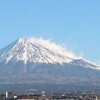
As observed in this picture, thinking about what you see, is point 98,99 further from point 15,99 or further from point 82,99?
point 15,99

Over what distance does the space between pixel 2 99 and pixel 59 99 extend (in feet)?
49.6

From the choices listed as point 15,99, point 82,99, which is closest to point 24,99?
point 15,99

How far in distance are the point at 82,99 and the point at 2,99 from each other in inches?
590

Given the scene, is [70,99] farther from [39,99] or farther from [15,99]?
[15,99]

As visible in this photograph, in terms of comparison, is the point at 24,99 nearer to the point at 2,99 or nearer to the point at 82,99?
the point at 2,99

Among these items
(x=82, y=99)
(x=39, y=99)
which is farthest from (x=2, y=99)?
(x=82, y=99)

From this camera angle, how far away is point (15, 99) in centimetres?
12375

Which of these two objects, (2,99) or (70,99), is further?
(70,99)

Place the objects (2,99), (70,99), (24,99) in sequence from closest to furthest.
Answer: (24,99)
(2,99)
(70,99)

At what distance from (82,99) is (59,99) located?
635 centimetres

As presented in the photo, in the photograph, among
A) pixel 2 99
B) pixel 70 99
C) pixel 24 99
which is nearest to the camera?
pixel 24 99

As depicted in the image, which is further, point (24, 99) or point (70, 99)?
point (70, 99)

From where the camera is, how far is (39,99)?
432ft

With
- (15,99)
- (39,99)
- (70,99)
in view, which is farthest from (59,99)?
(15,99)
